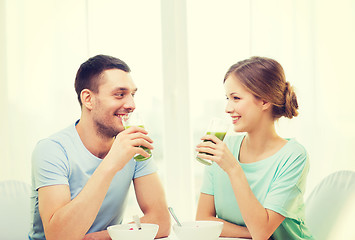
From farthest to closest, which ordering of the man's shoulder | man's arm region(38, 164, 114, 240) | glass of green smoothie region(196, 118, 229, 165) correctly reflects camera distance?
the man's shoulder
glass of green smoothie region(196, 118, 229, 165)
man's arm region(38, 164, 114, 240)

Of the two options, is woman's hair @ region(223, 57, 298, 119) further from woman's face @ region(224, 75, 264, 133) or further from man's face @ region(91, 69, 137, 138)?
man's face @ region(91, 69, 137, 138)

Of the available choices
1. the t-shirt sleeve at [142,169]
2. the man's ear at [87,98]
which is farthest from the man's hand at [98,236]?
the man's ear at [87,98]

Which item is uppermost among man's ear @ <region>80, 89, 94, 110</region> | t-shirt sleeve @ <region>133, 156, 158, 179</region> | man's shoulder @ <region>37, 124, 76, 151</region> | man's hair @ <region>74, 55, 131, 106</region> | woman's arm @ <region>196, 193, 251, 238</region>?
man's hair @ <region>74, 55, 131, 106</region>

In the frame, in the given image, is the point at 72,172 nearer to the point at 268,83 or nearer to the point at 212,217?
the point at 212,217

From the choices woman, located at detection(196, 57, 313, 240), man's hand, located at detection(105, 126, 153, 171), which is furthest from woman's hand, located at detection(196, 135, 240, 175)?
man's hand, located at detection(105, 126, 153, 171)

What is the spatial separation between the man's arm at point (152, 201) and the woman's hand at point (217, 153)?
0.39 m

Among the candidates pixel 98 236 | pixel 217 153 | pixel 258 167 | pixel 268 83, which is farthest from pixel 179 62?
pixel 98 236

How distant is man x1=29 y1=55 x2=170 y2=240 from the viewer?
5.92ft

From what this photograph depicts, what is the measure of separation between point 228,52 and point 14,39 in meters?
1.40

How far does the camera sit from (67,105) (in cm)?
302

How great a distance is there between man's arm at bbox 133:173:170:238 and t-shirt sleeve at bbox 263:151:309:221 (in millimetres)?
449

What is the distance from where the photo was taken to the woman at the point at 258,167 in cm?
187

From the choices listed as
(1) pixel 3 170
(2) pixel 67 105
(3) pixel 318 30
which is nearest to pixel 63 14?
(2) pixel 67 105

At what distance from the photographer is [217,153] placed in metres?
1.84
